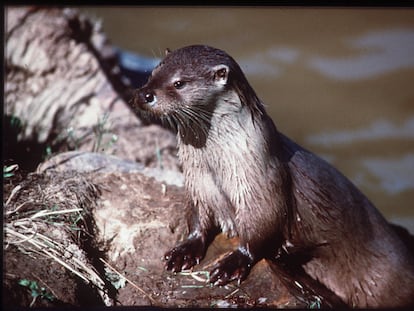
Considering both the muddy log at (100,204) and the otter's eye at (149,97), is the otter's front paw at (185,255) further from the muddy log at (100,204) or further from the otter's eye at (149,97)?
the otter's eye at (149,97)

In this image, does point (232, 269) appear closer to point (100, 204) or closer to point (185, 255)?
point (185, 255)

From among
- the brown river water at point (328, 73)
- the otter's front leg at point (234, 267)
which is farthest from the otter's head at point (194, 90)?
the brown river water at point (328, 73)

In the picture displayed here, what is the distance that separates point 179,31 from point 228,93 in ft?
5.33

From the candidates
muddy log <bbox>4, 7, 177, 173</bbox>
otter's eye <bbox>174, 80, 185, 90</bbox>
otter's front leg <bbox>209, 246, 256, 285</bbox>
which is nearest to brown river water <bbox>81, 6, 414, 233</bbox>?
muddy log <bbox>4, 7, 177, 173</bbox>

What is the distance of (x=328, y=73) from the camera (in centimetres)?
460

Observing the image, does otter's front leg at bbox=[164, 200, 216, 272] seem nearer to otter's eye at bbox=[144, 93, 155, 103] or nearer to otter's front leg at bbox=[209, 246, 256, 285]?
otter's front leg at bbox=[209, 246, 256, 285]

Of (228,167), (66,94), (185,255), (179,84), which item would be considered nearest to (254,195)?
(228,167)

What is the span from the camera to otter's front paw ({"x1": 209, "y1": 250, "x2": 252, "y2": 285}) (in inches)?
113

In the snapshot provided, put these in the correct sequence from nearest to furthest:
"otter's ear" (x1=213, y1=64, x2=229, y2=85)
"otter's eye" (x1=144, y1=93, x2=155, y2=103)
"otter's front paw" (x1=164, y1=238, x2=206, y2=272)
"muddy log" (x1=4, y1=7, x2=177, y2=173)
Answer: "otter's eye" (x1=144, y1=93, x2=155, y2=103) < "otter's ear" (x1=213, y1=64, x2=229, y2=85) < "otter's front paw" (x1=164, y1=238, x2=206, y2=272) < "muddy log" (x1=4, y1=7, x2=177, y2=173)

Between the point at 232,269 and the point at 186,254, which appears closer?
the point at 232,269

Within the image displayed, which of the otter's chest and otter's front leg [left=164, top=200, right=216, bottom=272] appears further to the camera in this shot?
otter's front leg [left=164, top=200, right=216, bottom=272]

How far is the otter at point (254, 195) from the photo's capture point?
281cm

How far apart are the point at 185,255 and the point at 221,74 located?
2.58 ft

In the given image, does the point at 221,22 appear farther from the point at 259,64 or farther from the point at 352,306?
the point at 352,306
